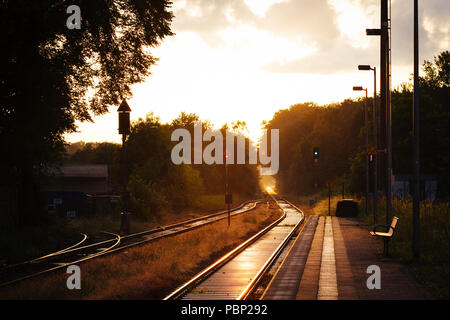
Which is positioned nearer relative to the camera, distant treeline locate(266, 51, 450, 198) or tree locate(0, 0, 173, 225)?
tree locate(0, 0, 173, 225)

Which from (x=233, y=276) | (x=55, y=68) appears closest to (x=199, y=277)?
(x=233, y=276)

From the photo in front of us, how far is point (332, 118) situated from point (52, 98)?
77096 millimetres

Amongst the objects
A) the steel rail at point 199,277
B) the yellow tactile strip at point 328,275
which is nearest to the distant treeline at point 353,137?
the yellow tactile strip at point 328,275

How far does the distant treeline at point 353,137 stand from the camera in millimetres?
50875

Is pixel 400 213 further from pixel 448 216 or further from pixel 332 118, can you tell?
pixel 332 118

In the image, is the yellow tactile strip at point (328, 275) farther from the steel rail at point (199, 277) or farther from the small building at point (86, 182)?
the small building at point (86, 182)

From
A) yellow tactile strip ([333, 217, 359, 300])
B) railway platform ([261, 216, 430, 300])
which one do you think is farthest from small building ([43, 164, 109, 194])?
yellow tactile strip ([333, 217, 359, 300])

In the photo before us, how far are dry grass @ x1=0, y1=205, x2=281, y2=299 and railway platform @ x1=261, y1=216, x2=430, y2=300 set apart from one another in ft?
9.06

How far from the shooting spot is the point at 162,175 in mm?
50625

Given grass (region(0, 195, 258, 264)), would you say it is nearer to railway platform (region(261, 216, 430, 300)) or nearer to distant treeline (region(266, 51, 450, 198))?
railway platform (region(261, 216, 430, 300))

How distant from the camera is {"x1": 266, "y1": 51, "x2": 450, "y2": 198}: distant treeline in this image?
50875mm

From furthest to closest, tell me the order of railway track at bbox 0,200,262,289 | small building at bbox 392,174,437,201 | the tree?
small building at bbox 392,174,437,201 → the tree → railway track at bbox 0,200,262,289

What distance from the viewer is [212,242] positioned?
22531mm
